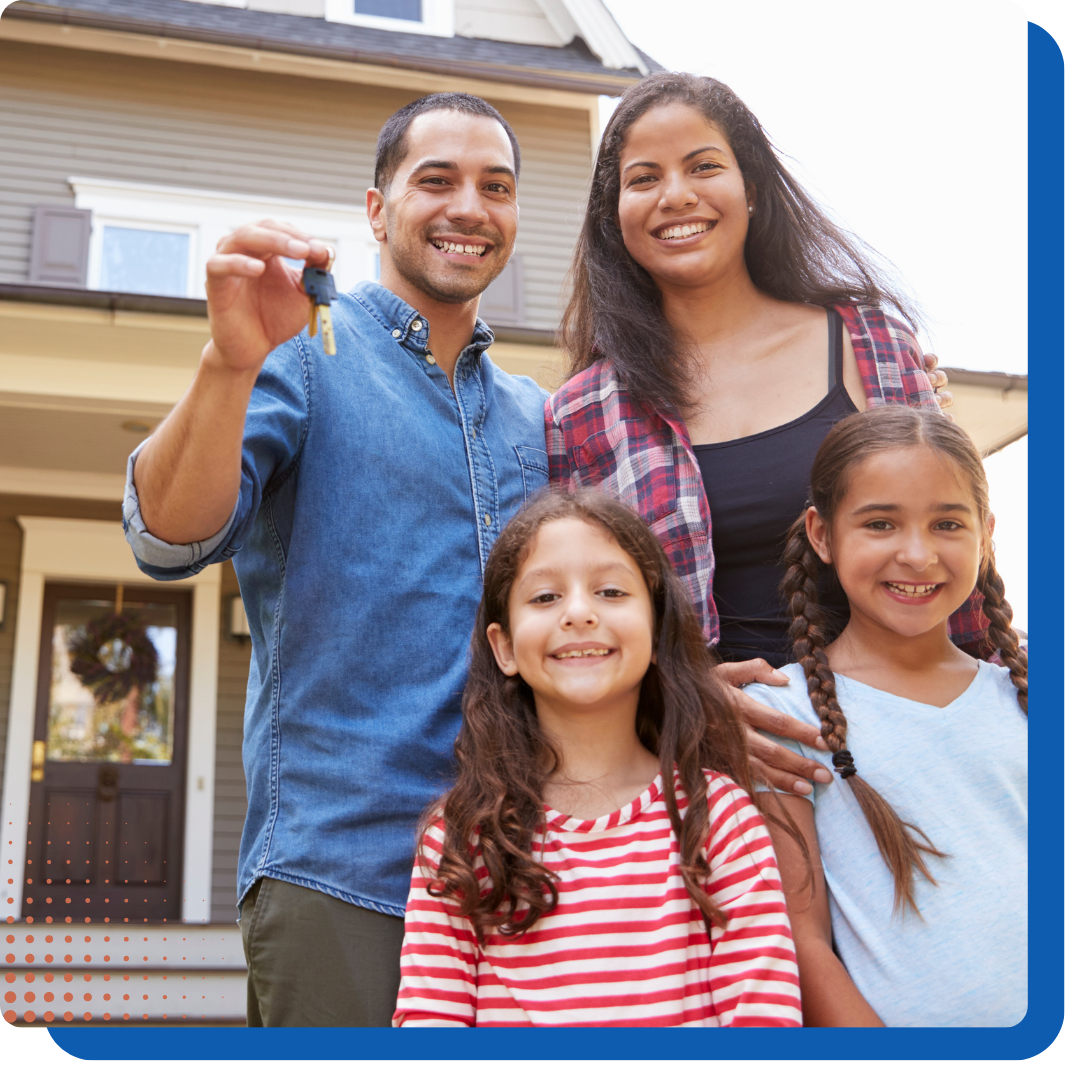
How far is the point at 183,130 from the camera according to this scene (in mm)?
5277

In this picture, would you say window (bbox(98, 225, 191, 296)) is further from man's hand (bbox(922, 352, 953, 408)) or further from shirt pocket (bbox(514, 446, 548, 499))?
man's hand (bbox(922, 352, 953, 408))

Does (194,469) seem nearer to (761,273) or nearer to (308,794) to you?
(308,794)

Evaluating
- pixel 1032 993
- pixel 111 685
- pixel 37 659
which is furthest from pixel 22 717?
pixel 1032 993

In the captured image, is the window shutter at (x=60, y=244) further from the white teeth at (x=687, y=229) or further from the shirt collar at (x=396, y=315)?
the white teeth at (x=687, y=229)

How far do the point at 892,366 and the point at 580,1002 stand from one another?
779 millimetres

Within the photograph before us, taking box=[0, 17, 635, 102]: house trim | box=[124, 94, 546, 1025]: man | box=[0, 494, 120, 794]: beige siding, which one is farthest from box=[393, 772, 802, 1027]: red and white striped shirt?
box=[0, 494, 120, 794]: beige siding

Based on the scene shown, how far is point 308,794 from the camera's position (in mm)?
1182

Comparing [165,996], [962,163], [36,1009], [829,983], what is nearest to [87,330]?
[165,996]

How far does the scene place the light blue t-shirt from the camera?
1098 mm

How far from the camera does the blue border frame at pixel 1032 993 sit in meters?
1.06

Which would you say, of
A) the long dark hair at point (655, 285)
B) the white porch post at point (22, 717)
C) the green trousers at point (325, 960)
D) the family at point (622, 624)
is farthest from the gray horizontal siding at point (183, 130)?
the green trousers at point (325, 960)

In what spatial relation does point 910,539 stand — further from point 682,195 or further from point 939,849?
point 682,195

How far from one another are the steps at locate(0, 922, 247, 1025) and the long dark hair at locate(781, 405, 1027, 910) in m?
2.29

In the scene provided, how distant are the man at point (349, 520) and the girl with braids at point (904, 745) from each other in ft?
1.22
